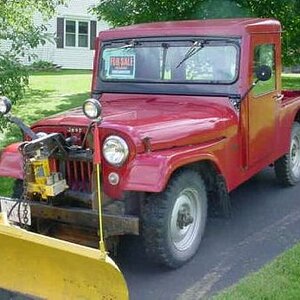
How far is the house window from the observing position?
24703 mm

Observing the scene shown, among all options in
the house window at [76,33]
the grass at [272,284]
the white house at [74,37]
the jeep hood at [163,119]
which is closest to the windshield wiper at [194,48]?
the jeep hood at [163,119]

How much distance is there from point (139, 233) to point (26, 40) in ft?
12.0

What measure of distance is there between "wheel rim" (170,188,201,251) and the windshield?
122 centimetres

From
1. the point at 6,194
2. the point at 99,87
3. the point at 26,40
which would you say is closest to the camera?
the point at 99,87

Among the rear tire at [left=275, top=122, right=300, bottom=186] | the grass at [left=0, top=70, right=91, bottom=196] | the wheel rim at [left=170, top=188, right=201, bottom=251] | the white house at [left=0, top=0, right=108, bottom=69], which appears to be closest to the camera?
the wheel rim at [left=170, top=188, right=201, bottom=251]

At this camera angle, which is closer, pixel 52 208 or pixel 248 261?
pixel 52 208

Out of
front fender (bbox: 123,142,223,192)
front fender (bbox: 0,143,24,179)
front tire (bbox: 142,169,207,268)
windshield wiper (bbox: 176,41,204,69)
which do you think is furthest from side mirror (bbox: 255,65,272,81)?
front fender (bbox: 0,143,24,179)

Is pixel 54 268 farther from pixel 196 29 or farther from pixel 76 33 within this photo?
pixel 76 33

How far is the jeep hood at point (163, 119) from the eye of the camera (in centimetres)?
441

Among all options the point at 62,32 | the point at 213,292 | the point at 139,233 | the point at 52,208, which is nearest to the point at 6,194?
the point at 52,208

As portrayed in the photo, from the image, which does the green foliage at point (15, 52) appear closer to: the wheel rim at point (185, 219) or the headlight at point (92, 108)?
the wheel rim at point (185, 219)

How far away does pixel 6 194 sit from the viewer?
20.9 feet

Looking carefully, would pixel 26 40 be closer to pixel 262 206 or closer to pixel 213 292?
pixel 262 206

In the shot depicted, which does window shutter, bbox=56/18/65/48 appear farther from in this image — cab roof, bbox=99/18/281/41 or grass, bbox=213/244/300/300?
grass, bbox=213/244/300/300
